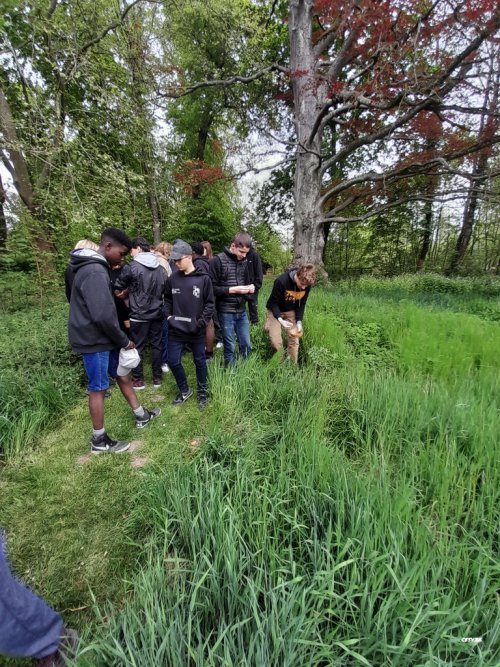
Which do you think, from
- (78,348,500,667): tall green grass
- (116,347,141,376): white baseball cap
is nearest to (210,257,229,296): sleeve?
(116,347,141,376): white baseball cap

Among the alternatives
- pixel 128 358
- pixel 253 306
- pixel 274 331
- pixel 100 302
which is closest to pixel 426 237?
pixel 253 306

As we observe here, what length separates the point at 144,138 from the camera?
24.8 feet

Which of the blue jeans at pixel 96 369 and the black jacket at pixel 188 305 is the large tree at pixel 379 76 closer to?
the black jacket at pixel 188 305

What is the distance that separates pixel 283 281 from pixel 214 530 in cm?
300

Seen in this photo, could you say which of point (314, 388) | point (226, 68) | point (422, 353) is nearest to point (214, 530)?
point (314, 388)

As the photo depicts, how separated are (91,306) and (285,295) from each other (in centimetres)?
238

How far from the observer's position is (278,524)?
157cm

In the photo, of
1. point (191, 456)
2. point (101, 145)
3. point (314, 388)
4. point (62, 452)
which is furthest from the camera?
point (101, 145)

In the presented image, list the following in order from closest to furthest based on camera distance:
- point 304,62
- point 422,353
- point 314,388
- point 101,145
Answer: point 314,388, point 422,353, point 304,62, point 101,145

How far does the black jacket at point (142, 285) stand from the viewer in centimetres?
354

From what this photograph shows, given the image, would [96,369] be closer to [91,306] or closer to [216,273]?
[91,306]

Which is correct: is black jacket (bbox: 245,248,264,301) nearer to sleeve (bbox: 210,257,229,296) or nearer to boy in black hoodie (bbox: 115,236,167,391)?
sleeve (bbox: 210,257,229,296)

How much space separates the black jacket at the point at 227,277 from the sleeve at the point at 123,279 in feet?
3.33

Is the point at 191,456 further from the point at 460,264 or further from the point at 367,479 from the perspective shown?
the point at 460,264
